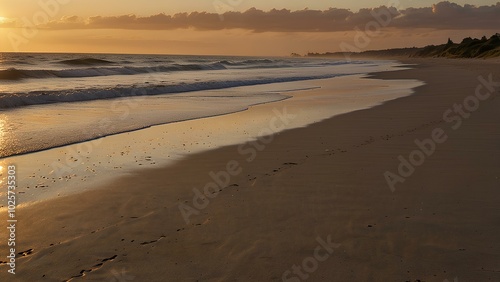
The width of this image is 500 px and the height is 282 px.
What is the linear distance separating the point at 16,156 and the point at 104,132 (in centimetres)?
294

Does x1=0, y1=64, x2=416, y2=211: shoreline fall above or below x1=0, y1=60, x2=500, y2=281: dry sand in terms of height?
below

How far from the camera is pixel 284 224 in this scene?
5.35 metres

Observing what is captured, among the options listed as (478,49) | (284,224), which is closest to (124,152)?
(284,224)

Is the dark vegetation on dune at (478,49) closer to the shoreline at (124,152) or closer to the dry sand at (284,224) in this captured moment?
the shoreline at (124,152)

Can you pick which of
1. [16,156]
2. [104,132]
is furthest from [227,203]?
[104,132]

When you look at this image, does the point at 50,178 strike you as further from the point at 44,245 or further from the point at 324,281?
the point at 324,281

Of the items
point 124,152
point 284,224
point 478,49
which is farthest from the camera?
point 478,49

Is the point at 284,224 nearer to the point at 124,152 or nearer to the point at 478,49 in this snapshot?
the point at 124,152

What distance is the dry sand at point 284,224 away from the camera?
4297mm

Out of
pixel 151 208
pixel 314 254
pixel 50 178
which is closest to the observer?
pixel 314 254

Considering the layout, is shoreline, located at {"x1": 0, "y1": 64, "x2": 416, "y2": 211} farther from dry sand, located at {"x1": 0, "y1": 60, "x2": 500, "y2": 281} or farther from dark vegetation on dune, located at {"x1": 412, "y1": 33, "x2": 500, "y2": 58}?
dark vegetation on dune, located at {"x1": 412, "y1": 33, "x2": 500, "y2": 58}

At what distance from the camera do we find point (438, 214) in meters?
5.54

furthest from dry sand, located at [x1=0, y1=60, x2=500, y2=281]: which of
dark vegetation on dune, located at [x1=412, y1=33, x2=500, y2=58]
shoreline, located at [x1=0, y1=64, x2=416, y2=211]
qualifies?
dark vegetation on dune, located at [x1=412, y1=33, x2=500, y2=58]

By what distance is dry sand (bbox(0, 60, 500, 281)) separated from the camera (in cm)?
430
